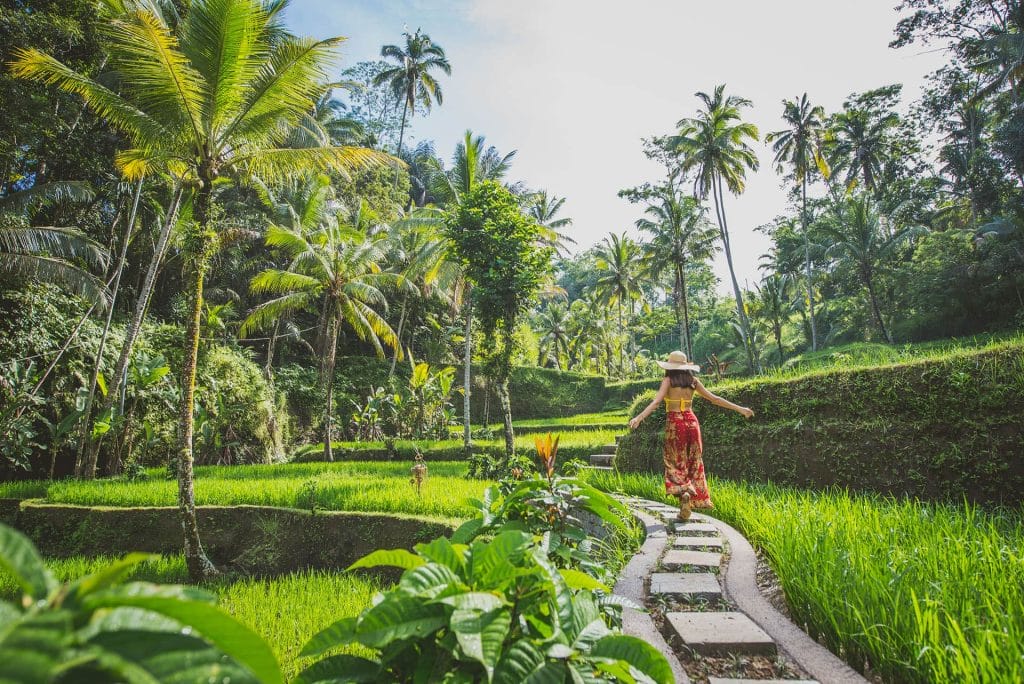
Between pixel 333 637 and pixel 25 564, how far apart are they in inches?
27.3

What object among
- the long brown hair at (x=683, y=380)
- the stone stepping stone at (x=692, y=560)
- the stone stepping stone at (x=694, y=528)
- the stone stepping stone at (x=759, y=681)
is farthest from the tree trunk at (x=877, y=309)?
the stone stepping stone at (x=759, y=681)

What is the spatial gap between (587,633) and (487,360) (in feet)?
36.1

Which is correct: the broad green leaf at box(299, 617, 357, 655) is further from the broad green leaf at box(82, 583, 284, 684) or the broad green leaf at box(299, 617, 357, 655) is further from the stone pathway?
the stone pathway

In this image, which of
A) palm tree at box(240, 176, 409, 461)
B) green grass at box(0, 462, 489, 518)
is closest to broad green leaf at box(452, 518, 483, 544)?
green grass at box(0, 462, 489, 518)

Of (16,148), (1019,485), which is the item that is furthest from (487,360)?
(16,148)

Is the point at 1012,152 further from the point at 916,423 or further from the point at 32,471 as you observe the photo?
the point at 32,471

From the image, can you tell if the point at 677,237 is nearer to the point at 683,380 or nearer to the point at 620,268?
the point at 620,268

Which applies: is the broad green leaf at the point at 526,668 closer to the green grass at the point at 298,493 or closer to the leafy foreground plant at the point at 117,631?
the leafy foreground plant at the point at 117,631

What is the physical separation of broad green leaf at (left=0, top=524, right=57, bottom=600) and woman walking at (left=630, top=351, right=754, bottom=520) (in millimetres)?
4641

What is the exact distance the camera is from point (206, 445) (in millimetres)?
14078

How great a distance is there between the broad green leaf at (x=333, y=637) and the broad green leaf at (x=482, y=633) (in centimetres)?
29

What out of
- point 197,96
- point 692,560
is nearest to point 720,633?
point 692,560

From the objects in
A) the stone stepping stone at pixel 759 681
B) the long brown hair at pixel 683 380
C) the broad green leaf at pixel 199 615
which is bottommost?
the stone stepping stone at pixel 759 681

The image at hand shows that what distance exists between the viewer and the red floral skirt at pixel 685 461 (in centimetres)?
511
